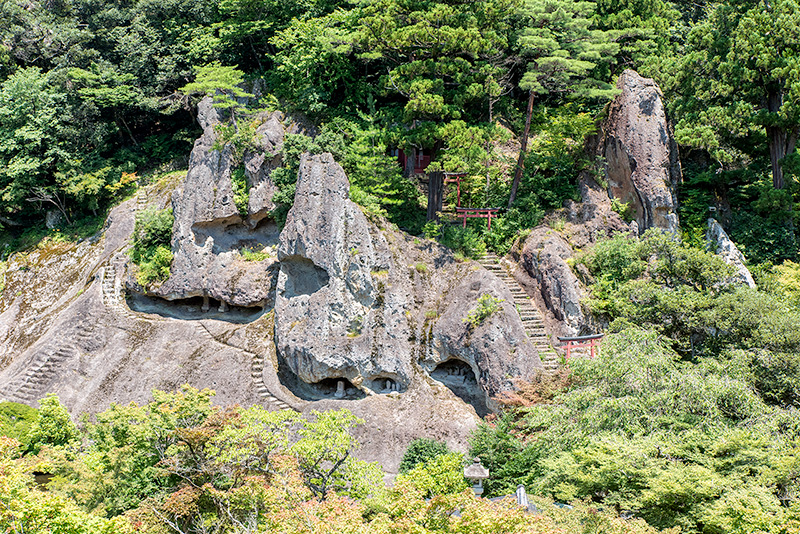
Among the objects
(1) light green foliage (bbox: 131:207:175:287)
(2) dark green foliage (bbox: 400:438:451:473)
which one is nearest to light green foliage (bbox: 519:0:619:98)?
(2) dark green foliage (bbox: 400:438:451:473)

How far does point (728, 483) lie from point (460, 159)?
15.3 meters

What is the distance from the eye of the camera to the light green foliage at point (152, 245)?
28.9 metres

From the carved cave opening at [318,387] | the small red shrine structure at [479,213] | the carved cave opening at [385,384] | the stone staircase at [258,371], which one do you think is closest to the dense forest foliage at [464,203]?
the small red shrine structure at [479,213]

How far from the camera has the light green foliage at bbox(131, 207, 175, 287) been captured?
94.7 feet

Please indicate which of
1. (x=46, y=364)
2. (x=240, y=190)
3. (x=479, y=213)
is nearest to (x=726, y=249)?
(x=479, y=213)

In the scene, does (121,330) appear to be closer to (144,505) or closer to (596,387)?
(144,505)

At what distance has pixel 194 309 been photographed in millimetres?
29516

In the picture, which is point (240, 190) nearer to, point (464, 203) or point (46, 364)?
point (464, 203)

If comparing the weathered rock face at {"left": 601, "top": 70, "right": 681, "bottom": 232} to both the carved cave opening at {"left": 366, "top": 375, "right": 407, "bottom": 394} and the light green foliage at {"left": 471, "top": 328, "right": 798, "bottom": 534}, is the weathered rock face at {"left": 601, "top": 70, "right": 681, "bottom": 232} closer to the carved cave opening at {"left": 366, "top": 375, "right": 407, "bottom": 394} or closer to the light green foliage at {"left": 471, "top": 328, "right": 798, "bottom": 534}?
the light green foliage at {"left": 471, "top": 328, "right": 798, "bottom": 534}

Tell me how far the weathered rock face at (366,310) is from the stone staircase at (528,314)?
0.99 m

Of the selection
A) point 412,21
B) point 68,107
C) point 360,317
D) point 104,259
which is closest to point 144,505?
point 360,317

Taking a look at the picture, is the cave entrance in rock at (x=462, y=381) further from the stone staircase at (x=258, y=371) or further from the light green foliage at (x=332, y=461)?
the light green foliage at (x=332, y=461)

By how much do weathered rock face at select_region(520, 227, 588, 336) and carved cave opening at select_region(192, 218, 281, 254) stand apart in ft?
34.2

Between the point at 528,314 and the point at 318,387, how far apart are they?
26.5 ft
